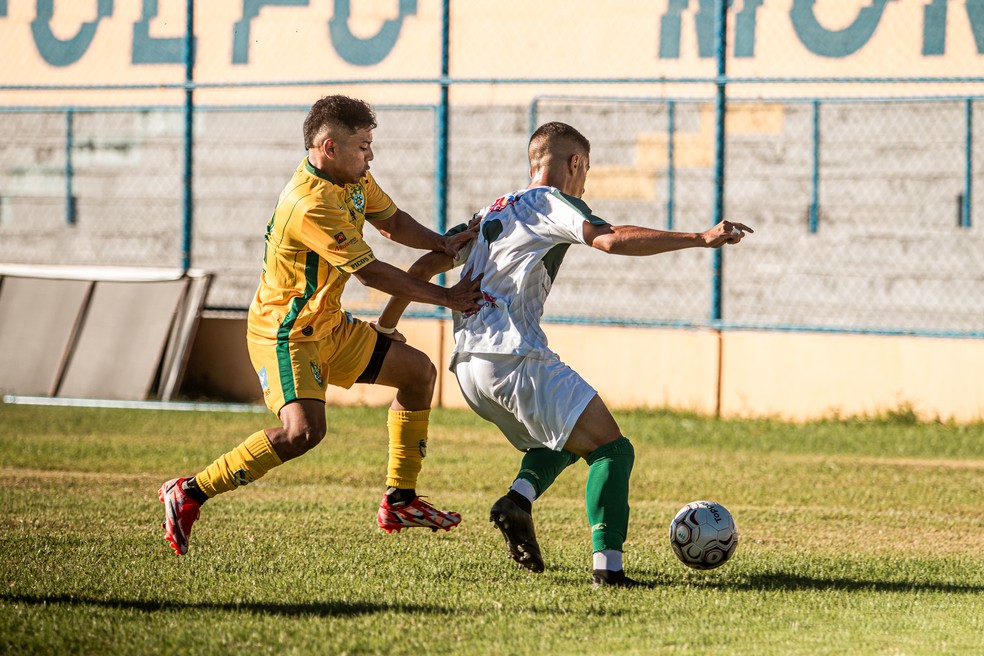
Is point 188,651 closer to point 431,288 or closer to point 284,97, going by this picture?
point 431,288

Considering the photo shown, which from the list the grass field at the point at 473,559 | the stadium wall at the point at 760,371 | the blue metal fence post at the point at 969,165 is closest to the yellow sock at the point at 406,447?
the grass field at the point at 473,559

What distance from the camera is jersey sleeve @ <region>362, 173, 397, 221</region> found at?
6070 millimetres

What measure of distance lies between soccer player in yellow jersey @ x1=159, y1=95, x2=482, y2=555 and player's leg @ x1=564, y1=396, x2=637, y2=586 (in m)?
0.65

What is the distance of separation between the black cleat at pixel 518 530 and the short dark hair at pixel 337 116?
1.64 meters

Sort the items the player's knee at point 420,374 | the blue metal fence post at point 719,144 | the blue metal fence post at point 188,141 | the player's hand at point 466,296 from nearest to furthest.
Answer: the player's hand at point 466,296 < the player's knee at point 420,374 < the blue metal fence post at point 719,144 < the blue metal fence post at point 188,141

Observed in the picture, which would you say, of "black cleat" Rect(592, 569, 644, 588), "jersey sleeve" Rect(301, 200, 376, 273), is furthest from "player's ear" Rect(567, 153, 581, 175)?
"black cleat" Rect(592, 569, 644, 588)

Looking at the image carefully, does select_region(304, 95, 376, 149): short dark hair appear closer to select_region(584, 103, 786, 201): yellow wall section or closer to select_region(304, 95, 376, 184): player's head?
select_region(304, 95, 376, 184): player's head

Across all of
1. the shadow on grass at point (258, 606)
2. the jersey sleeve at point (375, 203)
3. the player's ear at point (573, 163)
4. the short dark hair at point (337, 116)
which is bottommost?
the shadow on grass at point (258, 606)

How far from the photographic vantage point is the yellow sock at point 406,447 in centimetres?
598

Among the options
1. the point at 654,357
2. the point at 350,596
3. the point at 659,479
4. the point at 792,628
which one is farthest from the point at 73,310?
the point at 792,628

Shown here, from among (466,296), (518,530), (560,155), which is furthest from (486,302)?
(518,530)

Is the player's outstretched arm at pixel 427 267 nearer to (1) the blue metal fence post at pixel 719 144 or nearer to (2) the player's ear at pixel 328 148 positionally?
(2) the player's ear at pixel 328 148

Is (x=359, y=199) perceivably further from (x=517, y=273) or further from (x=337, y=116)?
(x=517, y=273)

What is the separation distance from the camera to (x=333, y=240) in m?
5.46
